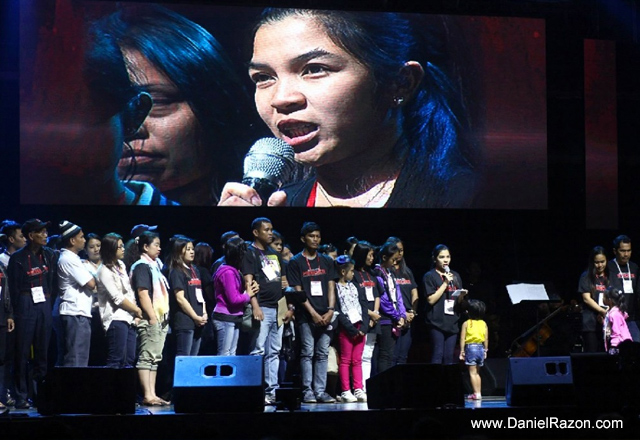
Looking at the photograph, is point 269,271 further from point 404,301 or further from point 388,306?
point 404,301

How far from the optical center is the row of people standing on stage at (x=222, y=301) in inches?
294

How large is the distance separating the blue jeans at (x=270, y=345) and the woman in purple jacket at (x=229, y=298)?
0.68ft

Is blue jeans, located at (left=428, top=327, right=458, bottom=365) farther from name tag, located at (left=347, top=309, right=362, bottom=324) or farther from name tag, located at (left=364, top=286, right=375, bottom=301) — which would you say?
name tag, located at (left=347, top=309, right=362, bottom=324)

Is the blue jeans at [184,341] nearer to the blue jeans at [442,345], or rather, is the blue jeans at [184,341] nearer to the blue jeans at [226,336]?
the blue jeans at [226,336]

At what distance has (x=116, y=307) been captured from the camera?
750 cm

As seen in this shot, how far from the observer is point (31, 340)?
24.6 ft

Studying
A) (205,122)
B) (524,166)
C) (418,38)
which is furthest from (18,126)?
(524,166)

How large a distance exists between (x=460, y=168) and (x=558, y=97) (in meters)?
1.63

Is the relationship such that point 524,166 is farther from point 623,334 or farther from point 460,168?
point 623,334

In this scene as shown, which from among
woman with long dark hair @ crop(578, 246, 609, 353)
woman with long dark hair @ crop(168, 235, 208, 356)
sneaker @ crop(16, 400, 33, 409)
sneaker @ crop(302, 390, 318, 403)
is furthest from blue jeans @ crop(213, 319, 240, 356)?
woman with long dark hair @ crop(578, 246, 609, 353)

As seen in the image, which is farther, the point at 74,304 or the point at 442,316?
the point at 442,316

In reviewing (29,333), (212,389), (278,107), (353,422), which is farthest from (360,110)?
(353,422)

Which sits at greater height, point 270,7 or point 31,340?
point 270,7

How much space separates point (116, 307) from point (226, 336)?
959mm
